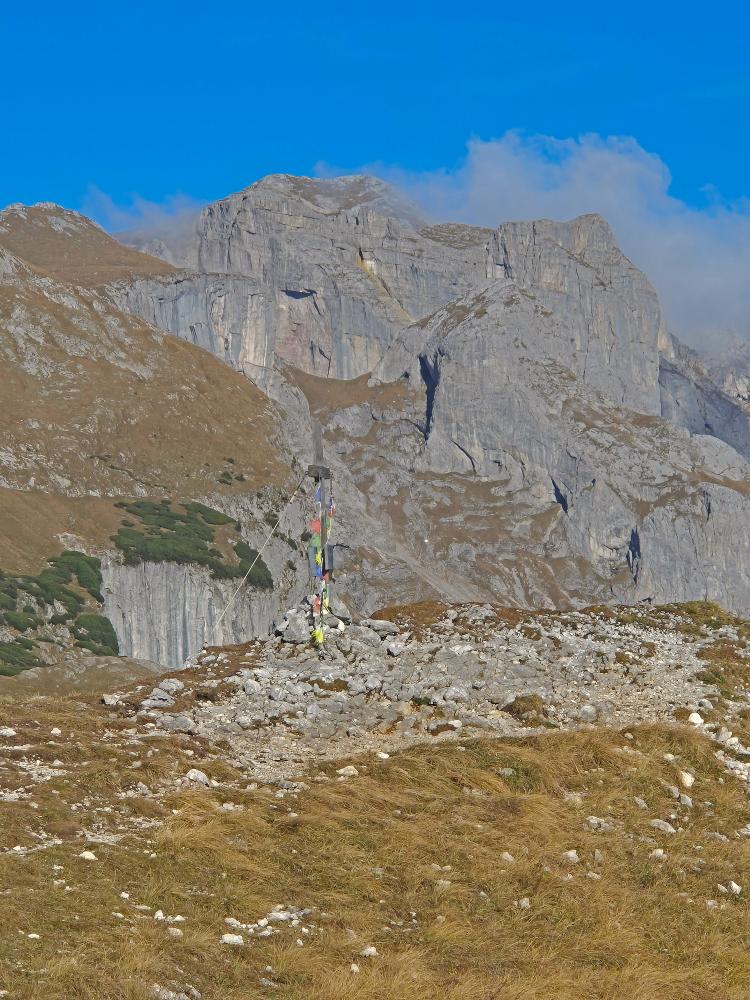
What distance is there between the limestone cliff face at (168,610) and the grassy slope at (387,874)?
484ft

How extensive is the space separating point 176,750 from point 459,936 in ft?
30.8

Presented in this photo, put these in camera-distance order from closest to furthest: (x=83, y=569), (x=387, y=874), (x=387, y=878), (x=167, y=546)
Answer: (x=387, y=878) < (x=387, y=874) < (x=83, y=569) < (x=167, y=546)

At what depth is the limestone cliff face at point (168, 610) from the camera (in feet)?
562

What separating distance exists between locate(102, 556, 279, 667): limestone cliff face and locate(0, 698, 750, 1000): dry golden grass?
148010 millimetres

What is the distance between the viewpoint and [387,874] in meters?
16.2

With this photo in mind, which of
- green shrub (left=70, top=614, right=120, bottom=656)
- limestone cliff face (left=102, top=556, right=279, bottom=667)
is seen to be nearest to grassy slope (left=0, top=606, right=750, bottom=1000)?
green shrub (left=70, top=614, right=120, bottom=656)

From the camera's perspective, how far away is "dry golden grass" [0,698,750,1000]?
1276 cm

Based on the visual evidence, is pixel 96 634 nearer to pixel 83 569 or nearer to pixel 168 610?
pixel 83 569

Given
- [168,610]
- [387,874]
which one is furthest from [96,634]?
[387,874]

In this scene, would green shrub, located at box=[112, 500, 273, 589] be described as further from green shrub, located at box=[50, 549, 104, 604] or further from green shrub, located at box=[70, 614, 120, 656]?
green shrub, located at box=[70, 614, 120, 656]

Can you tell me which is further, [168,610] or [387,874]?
[168,610]

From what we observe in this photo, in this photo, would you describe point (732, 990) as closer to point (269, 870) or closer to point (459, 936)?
point (459, 936)

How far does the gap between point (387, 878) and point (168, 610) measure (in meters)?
171

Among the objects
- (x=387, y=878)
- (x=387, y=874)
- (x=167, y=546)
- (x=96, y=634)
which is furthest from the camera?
(x=167, y=546)
